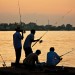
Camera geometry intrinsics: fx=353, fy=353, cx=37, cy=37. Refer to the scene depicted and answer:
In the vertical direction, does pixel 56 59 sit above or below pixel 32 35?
below

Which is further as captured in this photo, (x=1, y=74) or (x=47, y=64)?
(x=47, y=64)

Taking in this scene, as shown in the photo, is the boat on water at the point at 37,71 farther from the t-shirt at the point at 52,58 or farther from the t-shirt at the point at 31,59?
the t-shirt at the point at 52,58

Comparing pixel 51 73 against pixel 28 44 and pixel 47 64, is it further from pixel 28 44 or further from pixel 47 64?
pixel 28 44

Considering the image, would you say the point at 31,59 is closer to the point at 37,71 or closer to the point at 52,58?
the point at 37,71

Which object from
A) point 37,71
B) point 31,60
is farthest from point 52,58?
point 37,71

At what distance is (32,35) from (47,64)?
159cm

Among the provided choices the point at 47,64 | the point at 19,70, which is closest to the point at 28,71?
the point at 19,70

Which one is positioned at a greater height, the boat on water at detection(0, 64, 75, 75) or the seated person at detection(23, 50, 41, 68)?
the seated person at detection(23, 50, 41, 68)

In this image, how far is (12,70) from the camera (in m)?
15.4

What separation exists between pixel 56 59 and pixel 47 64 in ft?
1.62

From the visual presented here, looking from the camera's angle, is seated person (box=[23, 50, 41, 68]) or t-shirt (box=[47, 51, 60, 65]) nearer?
seated person (box=[23, 50, 41, 68])

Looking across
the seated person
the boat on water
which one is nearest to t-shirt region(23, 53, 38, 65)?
the seated person

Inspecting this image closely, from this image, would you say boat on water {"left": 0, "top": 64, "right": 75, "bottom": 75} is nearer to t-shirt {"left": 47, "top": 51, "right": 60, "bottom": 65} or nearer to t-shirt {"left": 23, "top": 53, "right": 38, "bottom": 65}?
t-shirt {"left": 23, "top": 53, "right": 38, "bottom": 65}

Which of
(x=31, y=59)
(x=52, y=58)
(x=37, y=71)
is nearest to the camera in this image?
(x=37, y=71)
